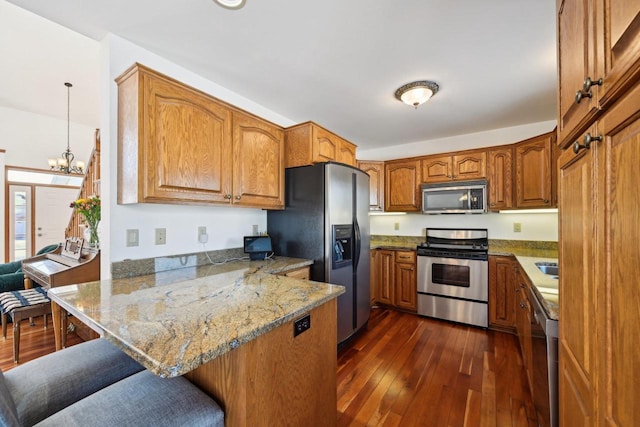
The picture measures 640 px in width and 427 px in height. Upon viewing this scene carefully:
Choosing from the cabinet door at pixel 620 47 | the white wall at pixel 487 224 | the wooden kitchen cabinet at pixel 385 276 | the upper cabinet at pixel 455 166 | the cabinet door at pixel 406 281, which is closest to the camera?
the cabinet door at pixel 620 47

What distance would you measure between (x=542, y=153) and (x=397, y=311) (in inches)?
98.8

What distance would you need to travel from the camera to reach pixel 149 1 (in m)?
1.49

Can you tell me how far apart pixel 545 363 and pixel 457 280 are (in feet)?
6.41

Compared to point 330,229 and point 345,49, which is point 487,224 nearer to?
point 330,229

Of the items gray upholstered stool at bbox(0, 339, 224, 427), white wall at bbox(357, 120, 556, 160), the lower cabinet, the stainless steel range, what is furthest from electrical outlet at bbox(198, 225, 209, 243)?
white wall at bbox(357, 120, 556, 160)

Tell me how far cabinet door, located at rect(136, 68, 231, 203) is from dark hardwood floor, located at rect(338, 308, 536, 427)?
5.97 ft

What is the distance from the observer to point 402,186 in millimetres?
3801

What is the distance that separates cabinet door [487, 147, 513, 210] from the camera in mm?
3066

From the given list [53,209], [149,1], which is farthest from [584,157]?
[53,209]

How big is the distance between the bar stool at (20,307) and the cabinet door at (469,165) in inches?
186

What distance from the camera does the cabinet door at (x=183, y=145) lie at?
1594 millimetres

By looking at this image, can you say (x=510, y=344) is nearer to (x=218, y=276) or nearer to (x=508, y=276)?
(x=508, y=276)

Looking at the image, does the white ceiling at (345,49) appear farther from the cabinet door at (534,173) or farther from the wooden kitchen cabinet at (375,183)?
the wooden kitchen cabinet at (375,183)


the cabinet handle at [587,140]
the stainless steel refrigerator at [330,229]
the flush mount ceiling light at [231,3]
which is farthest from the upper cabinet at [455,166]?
the flush mount ceiling light at [231,3]
